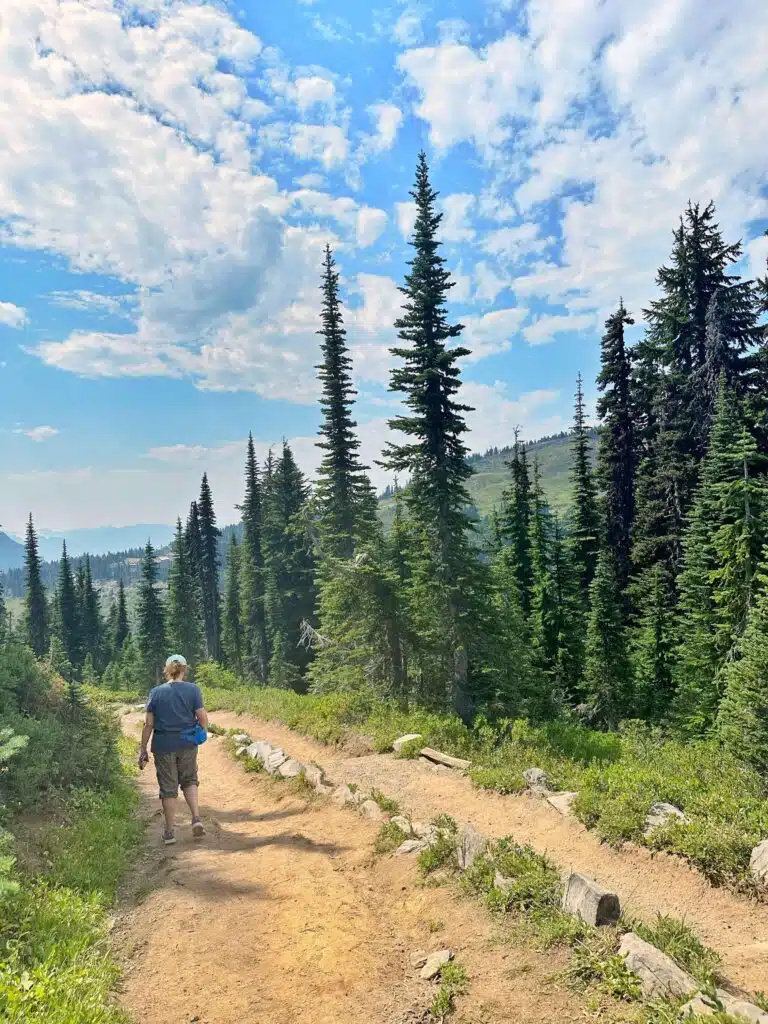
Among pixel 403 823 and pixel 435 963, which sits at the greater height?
pixel 435 963

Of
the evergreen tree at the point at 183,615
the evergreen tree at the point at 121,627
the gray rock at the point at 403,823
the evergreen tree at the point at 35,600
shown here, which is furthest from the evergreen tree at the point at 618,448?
the evergreen tree at the point at 121,627

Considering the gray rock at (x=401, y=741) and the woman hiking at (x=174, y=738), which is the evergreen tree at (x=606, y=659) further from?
the woman hiking at (x=174, y=738)

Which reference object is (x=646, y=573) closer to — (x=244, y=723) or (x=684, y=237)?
(x=684, y=237)

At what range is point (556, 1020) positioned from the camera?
14.4ft

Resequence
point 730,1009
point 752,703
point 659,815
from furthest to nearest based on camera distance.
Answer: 1. point 752,703
2. point 659,815
3. point 730,1009

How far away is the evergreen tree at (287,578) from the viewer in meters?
39.4

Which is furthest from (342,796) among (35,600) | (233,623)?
(35,600)

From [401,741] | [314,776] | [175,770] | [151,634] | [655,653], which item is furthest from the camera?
[151,634]

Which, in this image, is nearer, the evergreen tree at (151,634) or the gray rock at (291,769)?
the gray rock at (291,769)

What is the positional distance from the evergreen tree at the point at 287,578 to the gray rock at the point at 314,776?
25.8 metres

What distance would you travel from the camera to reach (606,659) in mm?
28906

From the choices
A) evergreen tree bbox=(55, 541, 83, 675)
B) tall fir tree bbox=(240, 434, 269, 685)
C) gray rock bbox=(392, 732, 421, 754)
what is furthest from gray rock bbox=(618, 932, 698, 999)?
evergreen tree bbox=(55, 541, 83, 675)

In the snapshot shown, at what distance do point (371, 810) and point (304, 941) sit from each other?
11.7ft

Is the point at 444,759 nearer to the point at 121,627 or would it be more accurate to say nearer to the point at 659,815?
the point at 659,815
